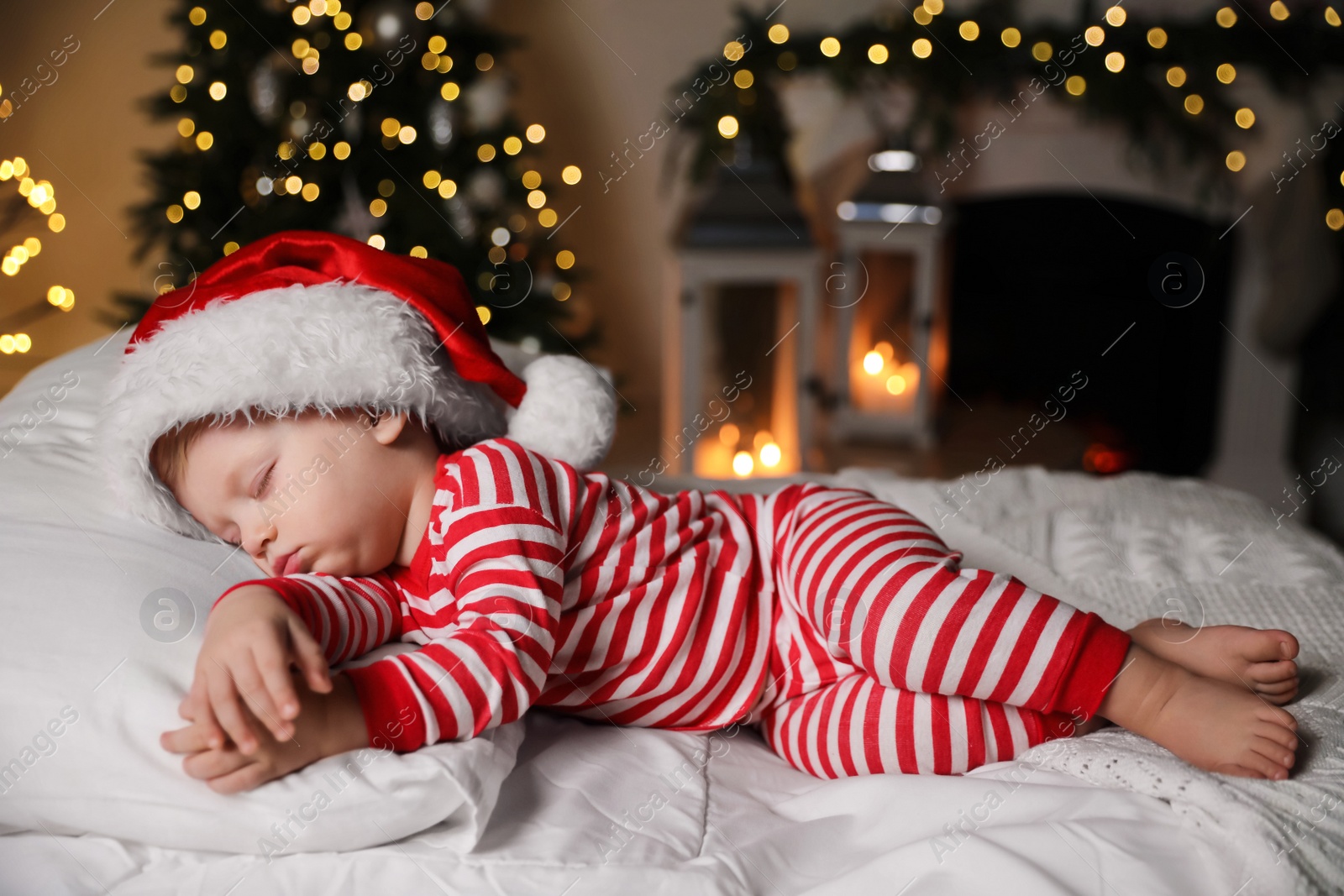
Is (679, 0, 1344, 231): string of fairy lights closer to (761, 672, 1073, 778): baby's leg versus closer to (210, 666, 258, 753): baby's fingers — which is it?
(761, 672, 1073, 778): baby's leg

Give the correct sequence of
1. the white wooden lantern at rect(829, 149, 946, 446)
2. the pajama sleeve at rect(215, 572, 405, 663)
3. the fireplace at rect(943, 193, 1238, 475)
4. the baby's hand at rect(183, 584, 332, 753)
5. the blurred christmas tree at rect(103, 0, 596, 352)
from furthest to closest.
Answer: the fireplace at rect(943, 193, 1238, 475) < the white wooden lantern at rect(829, 149, 946, 446) < the blurred christmas tree at rect(103, 0, 596, 352) < the pajama sleeve at rect(215, 572, 405, 663) < the baby's hand at rect(183, 584, 332, 753)

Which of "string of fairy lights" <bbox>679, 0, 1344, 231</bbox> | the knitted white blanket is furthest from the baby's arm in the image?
"string of fairy lights" <bbox>679, 0, 1344, 231</bbox>

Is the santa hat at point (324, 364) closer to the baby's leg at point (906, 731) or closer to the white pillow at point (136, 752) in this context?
the white pillow at point (136, 752)

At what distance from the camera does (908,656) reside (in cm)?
87

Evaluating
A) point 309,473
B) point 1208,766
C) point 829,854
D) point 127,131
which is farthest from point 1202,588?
point 127,131

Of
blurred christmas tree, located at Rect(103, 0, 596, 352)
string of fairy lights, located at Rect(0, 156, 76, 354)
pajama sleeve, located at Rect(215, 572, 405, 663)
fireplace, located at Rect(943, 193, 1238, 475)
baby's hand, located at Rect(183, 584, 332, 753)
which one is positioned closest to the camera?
baby's hand, located at Rect(183, 584, 332, 753)

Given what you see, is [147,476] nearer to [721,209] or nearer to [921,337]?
[721,209]

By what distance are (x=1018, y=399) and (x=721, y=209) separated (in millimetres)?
1343

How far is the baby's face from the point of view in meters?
0.91

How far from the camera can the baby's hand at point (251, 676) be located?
0.68 m

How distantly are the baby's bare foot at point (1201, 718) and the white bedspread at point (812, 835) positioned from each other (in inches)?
0.9

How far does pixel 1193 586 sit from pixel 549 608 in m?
0.77

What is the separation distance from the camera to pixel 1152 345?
10.2 feet

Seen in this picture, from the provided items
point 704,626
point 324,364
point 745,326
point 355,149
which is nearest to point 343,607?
point 324,364
